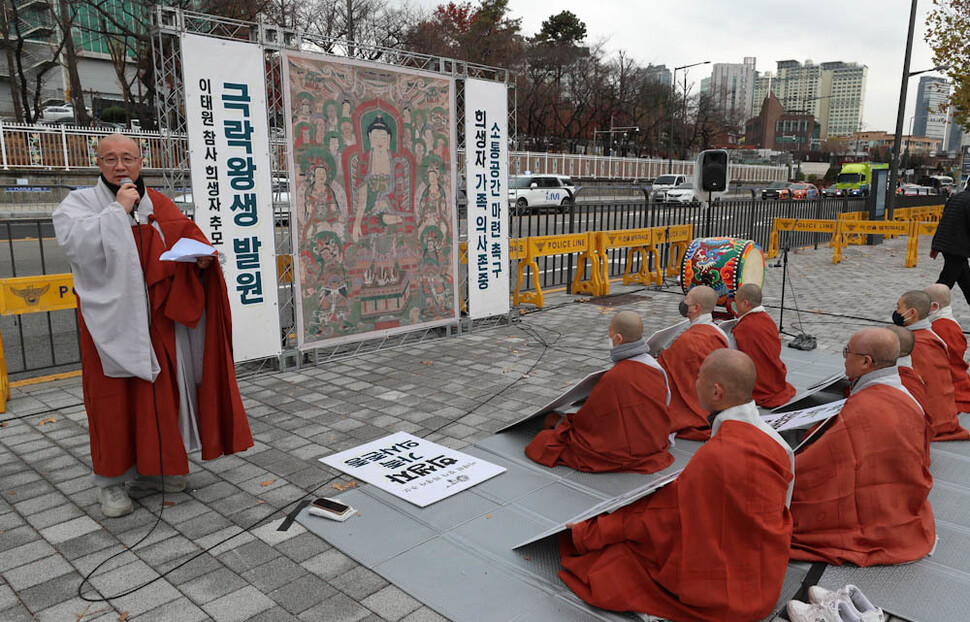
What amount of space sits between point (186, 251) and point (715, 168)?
9861 millimetres

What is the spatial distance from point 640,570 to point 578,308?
297 inches

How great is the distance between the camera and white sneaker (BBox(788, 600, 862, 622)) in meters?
2.99

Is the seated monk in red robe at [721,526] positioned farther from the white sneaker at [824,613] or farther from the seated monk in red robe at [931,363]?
the seated monk in red robe at [931,363]

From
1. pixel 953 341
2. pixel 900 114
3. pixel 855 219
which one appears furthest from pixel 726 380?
pixel 900 114

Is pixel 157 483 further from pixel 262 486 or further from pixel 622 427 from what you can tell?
pixel 622 427

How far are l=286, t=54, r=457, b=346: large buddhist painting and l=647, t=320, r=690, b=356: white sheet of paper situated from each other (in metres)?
3.41

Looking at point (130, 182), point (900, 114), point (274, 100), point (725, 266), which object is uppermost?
point (900, 114)

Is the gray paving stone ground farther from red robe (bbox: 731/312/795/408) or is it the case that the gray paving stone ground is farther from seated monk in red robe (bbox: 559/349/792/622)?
red robe (bbox: 731/312/795/408)

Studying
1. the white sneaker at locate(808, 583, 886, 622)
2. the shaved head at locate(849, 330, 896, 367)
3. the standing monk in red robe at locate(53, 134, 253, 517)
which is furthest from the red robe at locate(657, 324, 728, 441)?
the standing monk in red robe at locate(53, 134, 253, 517)

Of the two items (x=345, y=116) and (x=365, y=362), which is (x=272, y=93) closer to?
(x=345, y=116)

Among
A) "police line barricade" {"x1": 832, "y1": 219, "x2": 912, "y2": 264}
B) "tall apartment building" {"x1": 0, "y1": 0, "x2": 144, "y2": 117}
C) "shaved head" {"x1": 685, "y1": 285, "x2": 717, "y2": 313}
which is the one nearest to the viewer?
"shaved head" {"x1": 685, "y1": 285, "x2": 717, "y2": 313}

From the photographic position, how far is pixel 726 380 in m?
2.97

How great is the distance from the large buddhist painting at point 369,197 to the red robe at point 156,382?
2842 millimetres

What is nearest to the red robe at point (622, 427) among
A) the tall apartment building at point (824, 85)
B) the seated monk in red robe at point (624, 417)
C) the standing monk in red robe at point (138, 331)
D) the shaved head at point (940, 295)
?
the seated monk in red robe at point (624, 417)
